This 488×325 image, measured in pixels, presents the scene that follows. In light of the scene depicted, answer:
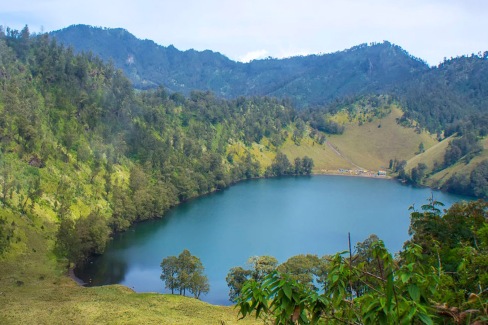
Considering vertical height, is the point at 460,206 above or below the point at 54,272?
above

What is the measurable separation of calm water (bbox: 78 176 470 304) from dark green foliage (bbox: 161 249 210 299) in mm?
3741

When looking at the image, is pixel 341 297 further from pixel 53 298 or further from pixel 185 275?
pixel 185 275

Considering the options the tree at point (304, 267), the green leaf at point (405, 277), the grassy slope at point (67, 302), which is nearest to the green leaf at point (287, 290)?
the green leaf at point (405, 277)

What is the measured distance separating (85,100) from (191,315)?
99.3 meters

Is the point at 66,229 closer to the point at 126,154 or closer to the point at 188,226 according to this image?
the point at 188,226

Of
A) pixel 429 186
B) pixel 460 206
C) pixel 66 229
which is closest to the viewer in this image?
pixel 460 206

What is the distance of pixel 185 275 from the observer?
63.9 metres

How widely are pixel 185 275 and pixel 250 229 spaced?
41.9 m

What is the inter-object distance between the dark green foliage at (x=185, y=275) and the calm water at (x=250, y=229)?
3741 millimetres

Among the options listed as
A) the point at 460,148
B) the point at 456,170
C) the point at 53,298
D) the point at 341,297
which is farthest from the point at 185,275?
the point at 460,148

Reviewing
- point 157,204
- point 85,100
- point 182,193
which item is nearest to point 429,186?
point 182,193

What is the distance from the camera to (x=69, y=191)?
→ 98.4 m

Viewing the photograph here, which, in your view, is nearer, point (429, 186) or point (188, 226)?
point (188, 226)

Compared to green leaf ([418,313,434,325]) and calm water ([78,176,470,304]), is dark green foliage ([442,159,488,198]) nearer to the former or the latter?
calm water ([78,176,470,304])
